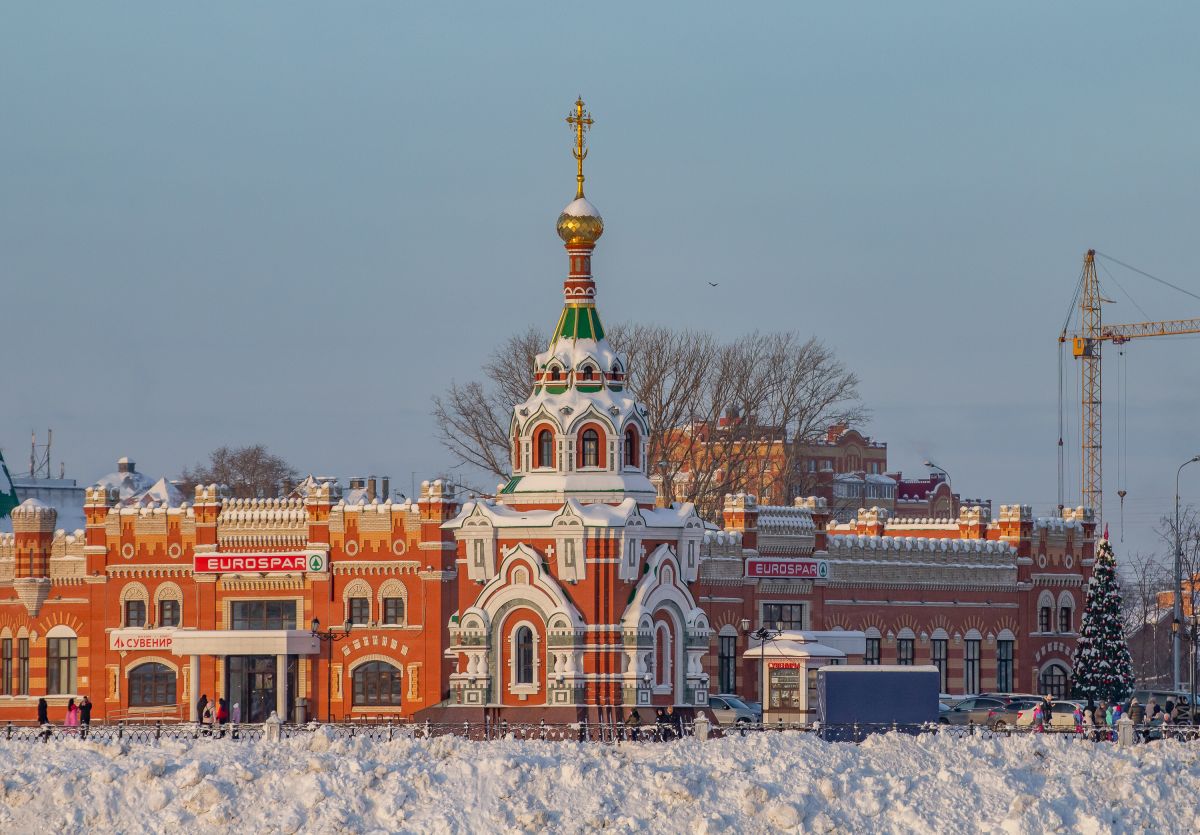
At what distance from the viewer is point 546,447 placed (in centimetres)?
6406

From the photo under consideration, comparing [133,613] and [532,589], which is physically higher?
[532,589]

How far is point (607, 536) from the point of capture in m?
62.1

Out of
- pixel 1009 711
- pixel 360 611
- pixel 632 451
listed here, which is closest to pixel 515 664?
pixel 632 451

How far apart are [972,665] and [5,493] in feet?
127

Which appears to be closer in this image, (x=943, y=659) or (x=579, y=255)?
(x=579, y=255)

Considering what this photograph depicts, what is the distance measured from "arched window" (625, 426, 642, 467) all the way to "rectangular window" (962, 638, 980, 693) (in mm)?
21902

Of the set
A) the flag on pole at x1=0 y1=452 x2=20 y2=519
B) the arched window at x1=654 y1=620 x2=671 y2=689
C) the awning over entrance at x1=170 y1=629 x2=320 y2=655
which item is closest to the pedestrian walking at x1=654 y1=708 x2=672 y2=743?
the arched window at x1=654 y1=620 x2=671 y2=689

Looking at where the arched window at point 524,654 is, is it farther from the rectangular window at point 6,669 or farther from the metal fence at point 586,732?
the rectangular window at point 6,669

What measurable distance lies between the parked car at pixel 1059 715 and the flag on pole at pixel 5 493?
4278 cm

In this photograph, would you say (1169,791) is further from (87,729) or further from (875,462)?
(875,462)

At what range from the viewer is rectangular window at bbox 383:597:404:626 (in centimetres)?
7269

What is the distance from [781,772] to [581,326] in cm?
1892

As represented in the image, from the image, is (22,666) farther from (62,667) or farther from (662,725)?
(662,725)

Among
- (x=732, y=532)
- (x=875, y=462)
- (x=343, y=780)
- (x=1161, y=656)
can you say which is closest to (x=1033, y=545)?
(x=732, y=532)
